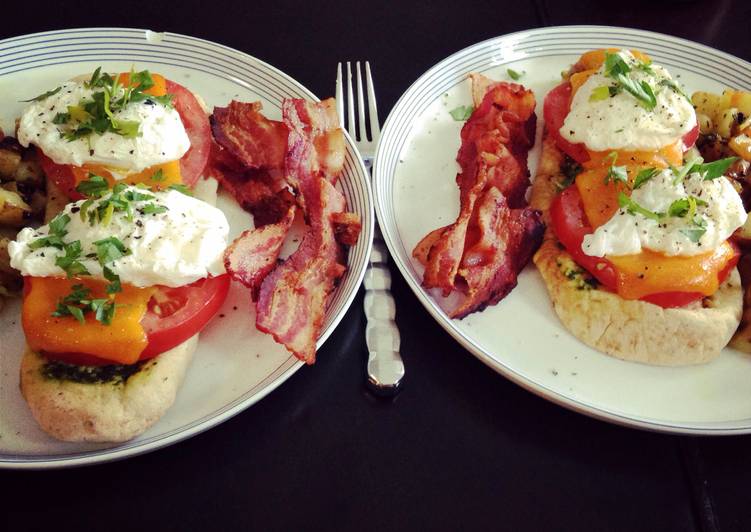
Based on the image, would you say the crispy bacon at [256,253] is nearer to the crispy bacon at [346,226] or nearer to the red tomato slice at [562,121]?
the crispy bacon at [346,226]

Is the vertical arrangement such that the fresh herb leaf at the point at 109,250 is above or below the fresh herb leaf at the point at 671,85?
below

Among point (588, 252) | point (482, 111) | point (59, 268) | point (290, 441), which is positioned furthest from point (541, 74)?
point (59, 268)

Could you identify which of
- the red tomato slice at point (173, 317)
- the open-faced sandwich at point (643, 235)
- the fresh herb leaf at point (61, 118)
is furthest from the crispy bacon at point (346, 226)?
Result: the fresh herb leaf at point (61, 118)

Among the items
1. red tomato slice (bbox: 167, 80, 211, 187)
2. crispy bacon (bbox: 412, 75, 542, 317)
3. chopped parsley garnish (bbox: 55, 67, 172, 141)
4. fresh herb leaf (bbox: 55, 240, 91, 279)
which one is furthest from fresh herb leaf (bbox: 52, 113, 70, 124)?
crispy bacon (bbox: 412, 75, 542, 317)

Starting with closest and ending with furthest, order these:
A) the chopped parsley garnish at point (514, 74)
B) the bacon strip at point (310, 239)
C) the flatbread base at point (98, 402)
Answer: the flatbread base at point (98, 402) → the bacon strip at point (310, 239) → the chopped parsley garnish at point (514, 74)

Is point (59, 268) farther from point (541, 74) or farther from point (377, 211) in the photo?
point (541, 74)

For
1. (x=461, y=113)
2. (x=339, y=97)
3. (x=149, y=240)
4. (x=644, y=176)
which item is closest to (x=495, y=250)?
(x=644, y=176)
